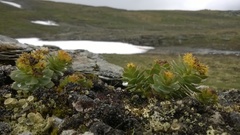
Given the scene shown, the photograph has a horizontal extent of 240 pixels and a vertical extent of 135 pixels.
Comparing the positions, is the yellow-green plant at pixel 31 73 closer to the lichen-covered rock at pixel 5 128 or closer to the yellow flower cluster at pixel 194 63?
the lichen-covered rock at pixel 5 128

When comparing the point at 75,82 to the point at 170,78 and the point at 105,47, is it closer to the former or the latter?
the point at 170,78

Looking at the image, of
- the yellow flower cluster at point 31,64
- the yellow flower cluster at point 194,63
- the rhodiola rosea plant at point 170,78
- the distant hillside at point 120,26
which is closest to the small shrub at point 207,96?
the rhodiola rosea plant at point 170,78

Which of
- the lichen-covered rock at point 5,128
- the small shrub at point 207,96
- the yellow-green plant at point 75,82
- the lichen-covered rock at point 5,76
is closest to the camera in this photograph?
the lichen-covered rock at point 5,128

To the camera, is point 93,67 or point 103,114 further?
point 93,67

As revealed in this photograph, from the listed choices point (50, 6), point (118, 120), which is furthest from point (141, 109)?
point (50, 6)

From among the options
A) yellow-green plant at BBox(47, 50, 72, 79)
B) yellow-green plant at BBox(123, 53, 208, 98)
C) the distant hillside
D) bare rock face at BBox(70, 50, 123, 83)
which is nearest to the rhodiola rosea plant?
yellow-green plant at BBox(123, 53, 208, 98)

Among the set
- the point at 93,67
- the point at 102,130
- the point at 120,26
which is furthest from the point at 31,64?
the point at 120,26

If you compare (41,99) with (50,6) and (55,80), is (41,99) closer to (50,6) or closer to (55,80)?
(55,80)
